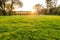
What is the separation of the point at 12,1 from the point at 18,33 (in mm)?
22551

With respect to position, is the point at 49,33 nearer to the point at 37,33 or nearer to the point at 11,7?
the point at 37,33

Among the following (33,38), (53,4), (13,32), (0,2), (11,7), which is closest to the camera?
(33,38)

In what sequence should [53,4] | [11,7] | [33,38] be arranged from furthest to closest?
[53,4], [11,7], [33,38]

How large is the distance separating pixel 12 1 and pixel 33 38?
23318mm

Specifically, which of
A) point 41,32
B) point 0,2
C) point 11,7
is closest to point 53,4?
point 11,7

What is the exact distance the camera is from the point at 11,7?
109ft

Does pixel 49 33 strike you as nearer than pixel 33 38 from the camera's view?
No

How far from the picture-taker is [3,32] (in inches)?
419

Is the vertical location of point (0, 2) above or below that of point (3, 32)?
above

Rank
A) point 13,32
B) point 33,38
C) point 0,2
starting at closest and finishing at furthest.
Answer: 1. point 33,38
2. point 13,32
3. point 0,2

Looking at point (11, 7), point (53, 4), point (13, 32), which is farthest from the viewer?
point (53, 4)

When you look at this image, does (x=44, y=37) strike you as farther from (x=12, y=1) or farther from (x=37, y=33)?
(x=12, y=1)

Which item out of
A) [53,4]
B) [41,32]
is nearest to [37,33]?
[41,32]

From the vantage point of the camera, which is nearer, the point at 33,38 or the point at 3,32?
the point at 33,38
